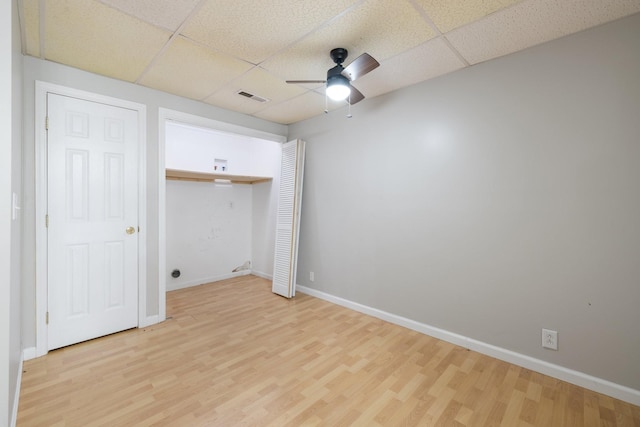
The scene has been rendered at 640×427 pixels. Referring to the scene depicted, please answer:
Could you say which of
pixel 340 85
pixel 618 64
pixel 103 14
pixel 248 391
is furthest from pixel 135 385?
pixel 618 64

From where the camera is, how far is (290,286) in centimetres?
382

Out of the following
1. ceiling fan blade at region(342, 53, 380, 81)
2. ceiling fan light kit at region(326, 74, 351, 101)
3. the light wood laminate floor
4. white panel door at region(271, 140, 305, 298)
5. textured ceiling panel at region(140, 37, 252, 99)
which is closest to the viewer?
the light wood laminate floor

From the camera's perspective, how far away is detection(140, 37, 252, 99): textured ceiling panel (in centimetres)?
227

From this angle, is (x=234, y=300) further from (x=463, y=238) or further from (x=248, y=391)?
(x=463, y=238)

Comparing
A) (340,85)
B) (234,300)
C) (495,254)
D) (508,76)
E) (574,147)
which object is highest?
(508,76)

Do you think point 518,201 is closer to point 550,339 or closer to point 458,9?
point 550,339

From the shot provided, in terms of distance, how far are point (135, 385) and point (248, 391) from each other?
83 centimetres

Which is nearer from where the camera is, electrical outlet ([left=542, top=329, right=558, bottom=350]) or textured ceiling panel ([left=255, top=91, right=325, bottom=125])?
electrical outlet ([left=542, top=329, right=558, bottom=350])

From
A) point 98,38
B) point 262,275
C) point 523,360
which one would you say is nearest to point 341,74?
point 98,38

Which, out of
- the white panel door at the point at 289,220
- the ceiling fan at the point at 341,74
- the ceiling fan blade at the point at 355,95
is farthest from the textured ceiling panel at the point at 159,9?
the white panel door at the point at 289,220

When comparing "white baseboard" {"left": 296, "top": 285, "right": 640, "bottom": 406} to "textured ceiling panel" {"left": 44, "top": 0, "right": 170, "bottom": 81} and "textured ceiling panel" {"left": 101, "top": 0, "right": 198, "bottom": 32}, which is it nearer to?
"textured ceiling panel" {"left": 101, "top": 0, "right": 198, "bottom": 32}

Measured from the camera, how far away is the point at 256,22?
1897mm

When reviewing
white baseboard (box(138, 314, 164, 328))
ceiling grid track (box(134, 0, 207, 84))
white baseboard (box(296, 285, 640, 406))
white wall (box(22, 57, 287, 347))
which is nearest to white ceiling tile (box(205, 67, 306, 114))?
white wall (box(22, 57, 287, 347))

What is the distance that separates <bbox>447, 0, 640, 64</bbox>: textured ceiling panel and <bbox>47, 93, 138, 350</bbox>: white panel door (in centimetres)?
320
